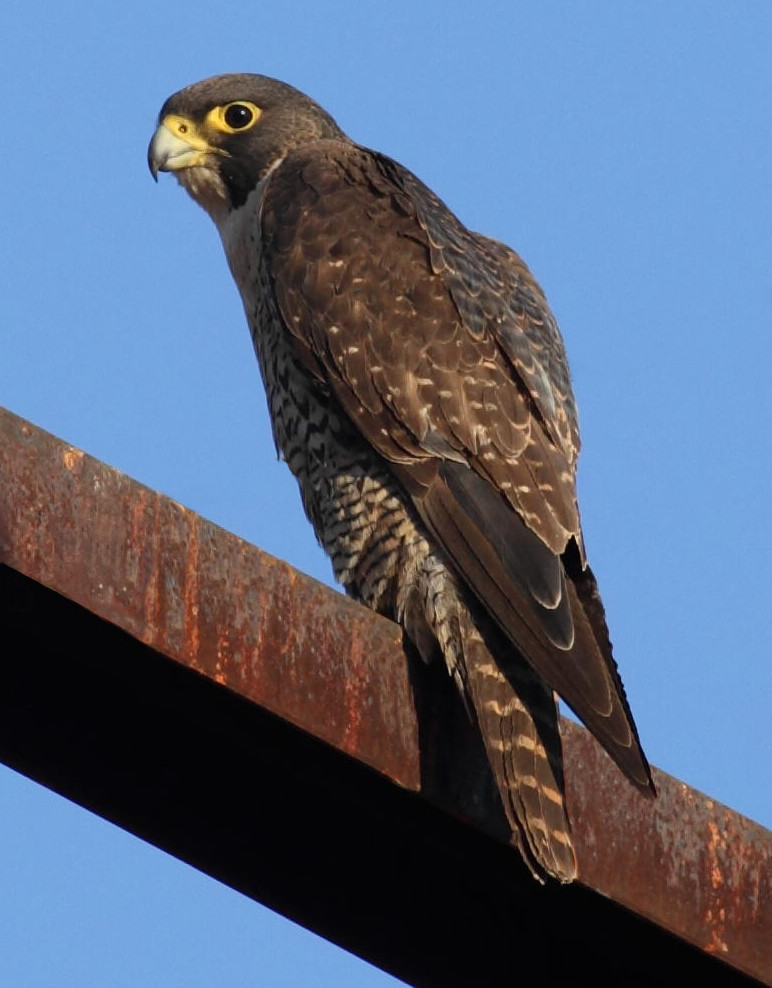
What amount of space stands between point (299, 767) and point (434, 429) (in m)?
1.51

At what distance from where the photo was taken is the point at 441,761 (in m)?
2.59

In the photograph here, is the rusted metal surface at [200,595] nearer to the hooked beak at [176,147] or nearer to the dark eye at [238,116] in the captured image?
the hooked beak at [176,147]

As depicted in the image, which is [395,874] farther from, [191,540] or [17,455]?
[17,455]

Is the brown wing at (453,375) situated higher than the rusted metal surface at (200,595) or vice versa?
the brown wing at (453,375)

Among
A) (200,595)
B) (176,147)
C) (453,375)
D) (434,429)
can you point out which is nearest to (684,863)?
(200,595)

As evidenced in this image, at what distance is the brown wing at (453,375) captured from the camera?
3234 mm

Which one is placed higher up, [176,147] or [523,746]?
[176,147]

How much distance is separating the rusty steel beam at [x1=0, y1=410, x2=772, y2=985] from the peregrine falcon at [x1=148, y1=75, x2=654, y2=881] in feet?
0.40

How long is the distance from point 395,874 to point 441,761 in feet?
0.58

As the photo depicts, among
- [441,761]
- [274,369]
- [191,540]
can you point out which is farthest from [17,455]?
[274,369]

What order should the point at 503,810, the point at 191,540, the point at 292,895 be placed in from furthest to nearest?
the point at 503,810, the point at 292,895, the point at 191,540

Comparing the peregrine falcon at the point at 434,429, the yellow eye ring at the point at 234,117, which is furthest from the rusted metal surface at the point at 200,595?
the yellow eye ring at the point at 234,117

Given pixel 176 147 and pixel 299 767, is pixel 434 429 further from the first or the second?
pixel 176 147

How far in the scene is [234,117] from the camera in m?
5.21
